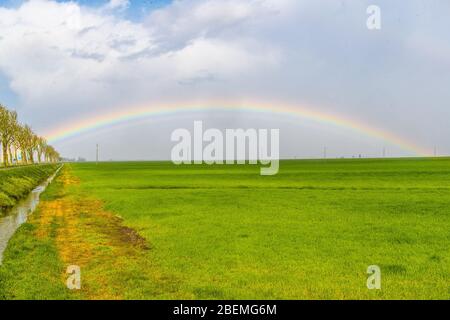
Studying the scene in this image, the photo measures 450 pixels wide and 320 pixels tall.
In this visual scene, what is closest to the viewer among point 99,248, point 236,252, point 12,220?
point 236,252

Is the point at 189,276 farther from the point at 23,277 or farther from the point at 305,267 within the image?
the point at 23,277

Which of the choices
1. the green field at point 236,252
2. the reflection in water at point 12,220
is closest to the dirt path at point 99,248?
the green field at point 236,252

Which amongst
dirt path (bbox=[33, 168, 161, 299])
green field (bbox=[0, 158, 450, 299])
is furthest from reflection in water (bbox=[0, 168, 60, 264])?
dirt path (bbox=[33, 168, 161, 299])

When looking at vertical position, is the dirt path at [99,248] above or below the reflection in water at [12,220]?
above

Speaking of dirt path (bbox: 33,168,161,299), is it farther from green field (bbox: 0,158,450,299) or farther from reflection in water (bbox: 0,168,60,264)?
reflection in water (bbox: 0,168,60,264)

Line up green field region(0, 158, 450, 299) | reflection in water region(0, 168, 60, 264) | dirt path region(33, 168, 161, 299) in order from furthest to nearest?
reflection in water region(0, 168, 60, 264) < dirt path region(33, 168, 161, 299) < green field region(0, 158, 450, 299)

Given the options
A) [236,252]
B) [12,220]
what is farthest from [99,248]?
[12,220]

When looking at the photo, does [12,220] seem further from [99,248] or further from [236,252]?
[236,252]

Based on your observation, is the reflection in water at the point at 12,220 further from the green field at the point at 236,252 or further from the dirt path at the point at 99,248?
the dirt path at the point at 99,248

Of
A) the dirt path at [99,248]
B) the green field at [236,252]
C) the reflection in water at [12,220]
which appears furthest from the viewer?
the reflection in water at [12,220]

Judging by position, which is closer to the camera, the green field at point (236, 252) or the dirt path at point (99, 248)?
the green field at point (236, 252)

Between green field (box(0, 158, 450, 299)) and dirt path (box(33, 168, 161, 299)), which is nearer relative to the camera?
green field (box(0, 158, 450, 299))

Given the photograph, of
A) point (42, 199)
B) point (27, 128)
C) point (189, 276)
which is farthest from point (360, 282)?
point (27, 128)
